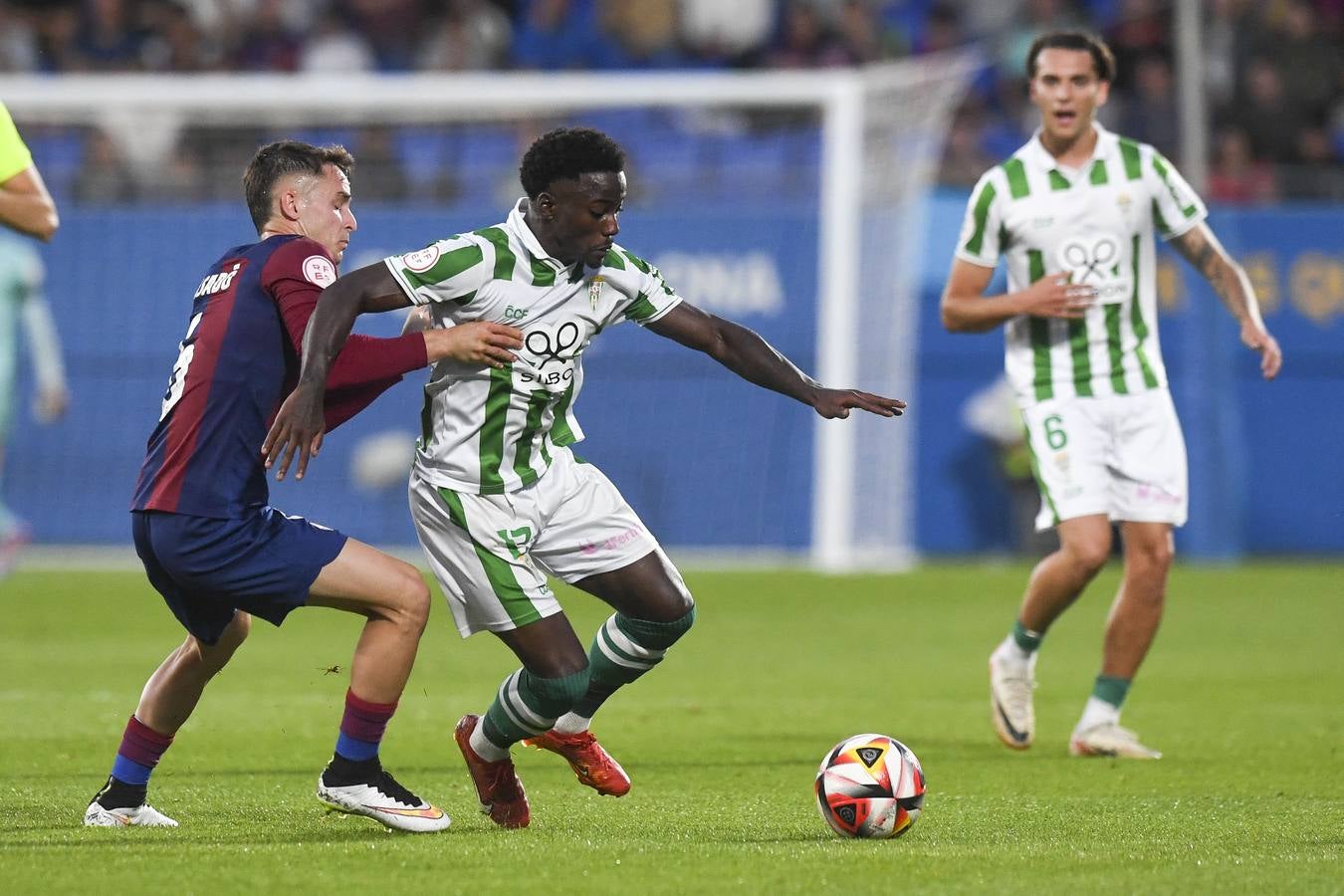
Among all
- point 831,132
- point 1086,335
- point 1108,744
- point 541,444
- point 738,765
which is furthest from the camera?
point 831,132

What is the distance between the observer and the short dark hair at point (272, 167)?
19.4 feet

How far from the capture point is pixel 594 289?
6.07 meters

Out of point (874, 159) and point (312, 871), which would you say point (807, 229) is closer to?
point (874, 159)

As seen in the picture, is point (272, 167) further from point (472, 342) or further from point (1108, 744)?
point (1108, 744)

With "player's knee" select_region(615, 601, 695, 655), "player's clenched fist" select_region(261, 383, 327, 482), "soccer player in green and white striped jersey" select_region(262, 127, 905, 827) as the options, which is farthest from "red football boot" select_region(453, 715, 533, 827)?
"player's clenched fist" select_region(261, 383, 327, 482)

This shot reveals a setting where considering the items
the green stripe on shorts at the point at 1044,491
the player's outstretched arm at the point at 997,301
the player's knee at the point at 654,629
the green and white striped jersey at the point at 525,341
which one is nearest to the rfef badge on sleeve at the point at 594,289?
the green and white striped jersey at the point at 525,341

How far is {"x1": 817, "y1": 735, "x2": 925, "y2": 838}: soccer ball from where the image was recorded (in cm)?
561

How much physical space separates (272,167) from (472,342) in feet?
2.67

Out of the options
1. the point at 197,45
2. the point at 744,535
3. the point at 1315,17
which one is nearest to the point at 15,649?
the point at 744,535

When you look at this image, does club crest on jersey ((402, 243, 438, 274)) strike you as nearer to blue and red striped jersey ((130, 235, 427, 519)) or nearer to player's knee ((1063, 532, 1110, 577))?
blue and red striped jersey ((130, 235, 427, 519))

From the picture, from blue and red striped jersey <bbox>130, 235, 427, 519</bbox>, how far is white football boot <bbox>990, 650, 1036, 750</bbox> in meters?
3.12

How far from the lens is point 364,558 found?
5.56 metres

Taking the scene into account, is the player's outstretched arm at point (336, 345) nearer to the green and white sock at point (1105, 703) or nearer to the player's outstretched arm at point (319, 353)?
the player's outstretched arm at point (319, 353)

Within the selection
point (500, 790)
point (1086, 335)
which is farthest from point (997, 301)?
point (500, 790)
